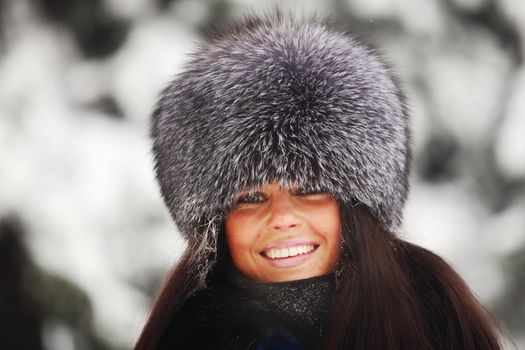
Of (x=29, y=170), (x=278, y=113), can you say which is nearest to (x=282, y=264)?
(x=278, y=113)

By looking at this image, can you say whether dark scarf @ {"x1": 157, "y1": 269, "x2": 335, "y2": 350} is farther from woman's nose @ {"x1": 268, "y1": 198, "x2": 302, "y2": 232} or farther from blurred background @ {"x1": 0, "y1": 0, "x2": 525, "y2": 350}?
blurred background @ {"x1": 0, "y1": 0, "x2": 525, "y2": 350}

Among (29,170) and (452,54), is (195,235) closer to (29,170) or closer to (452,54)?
(29,170)

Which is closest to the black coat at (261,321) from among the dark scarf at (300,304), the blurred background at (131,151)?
the dark scarf at (300,304)

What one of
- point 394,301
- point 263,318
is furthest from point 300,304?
point 394,301

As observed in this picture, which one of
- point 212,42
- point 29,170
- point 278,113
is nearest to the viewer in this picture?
point 278,113

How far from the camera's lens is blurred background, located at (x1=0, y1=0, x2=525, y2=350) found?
250 cm

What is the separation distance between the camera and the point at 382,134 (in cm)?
150

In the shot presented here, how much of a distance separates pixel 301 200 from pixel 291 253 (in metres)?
0.12

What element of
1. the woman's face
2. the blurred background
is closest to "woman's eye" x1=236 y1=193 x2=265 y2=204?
the woman's face

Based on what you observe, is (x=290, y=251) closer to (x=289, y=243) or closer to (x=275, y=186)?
(x=289, y=243)

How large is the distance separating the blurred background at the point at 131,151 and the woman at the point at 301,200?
98cm

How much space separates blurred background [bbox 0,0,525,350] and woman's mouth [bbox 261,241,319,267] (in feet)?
3.52

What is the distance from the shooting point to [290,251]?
1.51m

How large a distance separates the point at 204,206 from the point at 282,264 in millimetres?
217
